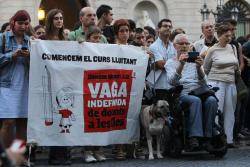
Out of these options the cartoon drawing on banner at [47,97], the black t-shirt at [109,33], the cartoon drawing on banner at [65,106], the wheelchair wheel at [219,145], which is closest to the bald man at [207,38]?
the black t-shirt at [109,33]

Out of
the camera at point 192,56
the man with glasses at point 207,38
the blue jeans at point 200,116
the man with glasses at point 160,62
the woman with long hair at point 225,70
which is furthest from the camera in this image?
the man with glasses at point 207,38

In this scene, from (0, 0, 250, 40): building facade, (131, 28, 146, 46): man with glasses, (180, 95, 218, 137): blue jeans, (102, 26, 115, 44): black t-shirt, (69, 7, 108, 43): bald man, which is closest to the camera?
(180, 95, 218, 137): blue jeans

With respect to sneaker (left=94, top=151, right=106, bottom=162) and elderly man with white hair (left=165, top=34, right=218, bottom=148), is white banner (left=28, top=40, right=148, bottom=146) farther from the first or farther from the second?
elderly man with white hair (left=165, top=34, right=218, bottom=148)

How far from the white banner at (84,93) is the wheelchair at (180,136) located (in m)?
0.47

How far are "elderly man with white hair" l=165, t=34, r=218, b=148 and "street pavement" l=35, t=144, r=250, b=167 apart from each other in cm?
32

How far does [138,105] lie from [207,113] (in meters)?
0.96

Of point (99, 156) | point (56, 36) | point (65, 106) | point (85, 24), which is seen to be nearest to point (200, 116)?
point (99, 156)

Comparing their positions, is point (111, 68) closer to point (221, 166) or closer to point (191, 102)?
point (191, 102)

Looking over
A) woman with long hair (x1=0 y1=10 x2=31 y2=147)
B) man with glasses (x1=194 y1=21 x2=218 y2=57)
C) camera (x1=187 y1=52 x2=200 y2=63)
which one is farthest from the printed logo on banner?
man with glasses (x1=194 y1=21 x2=218 y2=57)

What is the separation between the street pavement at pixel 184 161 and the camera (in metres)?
8.74

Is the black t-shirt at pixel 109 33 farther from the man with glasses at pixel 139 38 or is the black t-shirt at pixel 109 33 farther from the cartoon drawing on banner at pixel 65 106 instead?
the cartoon drawing on banner at pixel 65 106

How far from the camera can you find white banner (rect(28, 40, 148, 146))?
8.90 m

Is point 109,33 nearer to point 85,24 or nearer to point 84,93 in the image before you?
point 85,24

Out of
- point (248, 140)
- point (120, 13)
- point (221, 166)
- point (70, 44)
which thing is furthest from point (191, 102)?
point (120, 13)
